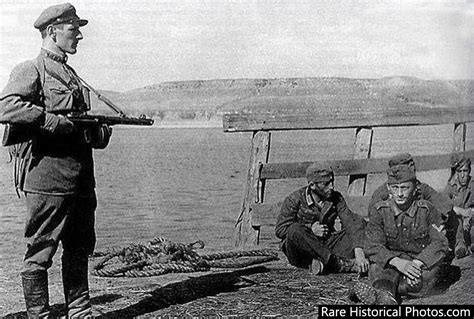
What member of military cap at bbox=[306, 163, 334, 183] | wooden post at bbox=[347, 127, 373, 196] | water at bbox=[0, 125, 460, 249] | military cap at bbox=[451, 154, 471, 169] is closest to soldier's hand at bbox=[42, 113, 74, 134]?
military cap at bbox=[306, 163, 334, 183]

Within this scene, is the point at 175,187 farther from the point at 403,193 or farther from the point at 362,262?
the point at 403,193

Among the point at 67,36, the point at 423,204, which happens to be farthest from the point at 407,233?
the point at 67,36

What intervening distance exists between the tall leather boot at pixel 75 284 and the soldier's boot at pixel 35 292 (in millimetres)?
179

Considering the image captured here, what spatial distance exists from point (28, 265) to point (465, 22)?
9.53 ft

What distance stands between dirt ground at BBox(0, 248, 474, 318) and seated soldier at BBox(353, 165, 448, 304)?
0.45ft

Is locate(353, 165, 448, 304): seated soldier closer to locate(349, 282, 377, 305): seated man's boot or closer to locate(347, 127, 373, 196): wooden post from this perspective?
locate(349, 282, 377, 305): seated man's boot

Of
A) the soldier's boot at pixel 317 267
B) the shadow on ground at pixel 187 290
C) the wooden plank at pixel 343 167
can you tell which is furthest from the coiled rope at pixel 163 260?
the wooden plank at pixel 343 167

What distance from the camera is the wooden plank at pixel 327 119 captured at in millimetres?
5309

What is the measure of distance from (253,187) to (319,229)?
3.04 feet

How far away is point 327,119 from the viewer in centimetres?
543

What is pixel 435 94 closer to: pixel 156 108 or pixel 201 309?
pixel 201 309

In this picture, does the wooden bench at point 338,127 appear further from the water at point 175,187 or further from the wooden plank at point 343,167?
the water at point 175,187

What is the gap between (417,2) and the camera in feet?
13.7

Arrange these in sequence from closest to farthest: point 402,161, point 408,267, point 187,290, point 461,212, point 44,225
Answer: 1. point 44,225
2. point 408,267
3. point 402,161
4. point 187,290
5. point 461,212
